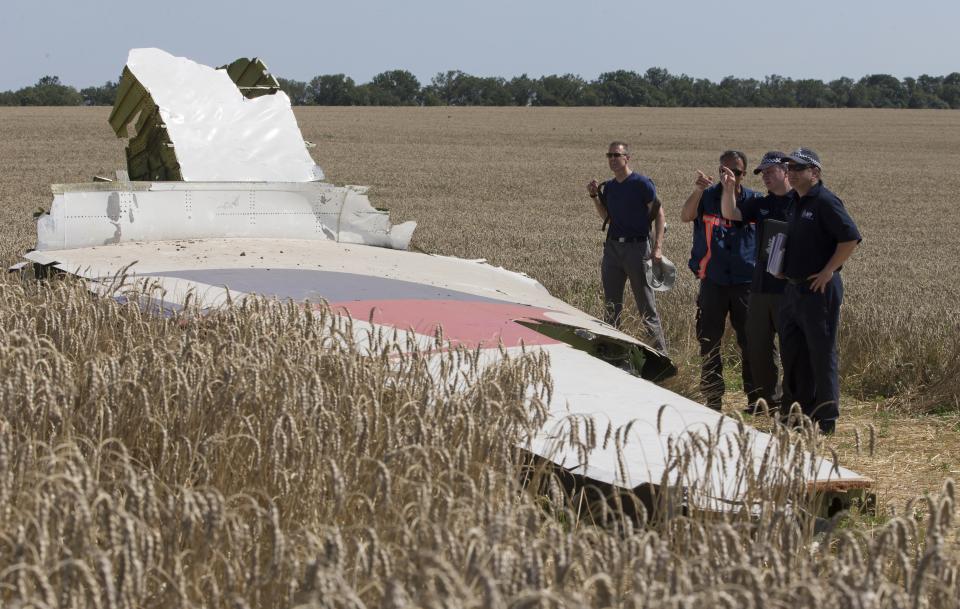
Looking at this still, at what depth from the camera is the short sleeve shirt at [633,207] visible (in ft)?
32.0

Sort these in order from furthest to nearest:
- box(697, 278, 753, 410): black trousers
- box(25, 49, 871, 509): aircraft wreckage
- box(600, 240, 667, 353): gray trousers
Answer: box(600, 240, 667, 353): gray trousers
box(697, 278, 753, 410): black trousers
box(25, 49, 871, 509): aircraft wreckage

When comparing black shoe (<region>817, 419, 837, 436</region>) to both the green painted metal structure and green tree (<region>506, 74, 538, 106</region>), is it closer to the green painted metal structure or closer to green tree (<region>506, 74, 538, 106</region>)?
the green painted metal structure

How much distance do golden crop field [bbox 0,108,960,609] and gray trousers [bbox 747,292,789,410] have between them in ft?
1.72

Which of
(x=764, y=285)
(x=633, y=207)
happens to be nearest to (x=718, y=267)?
(x=764, y=285)

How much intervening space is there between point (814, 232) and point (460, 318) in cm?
244

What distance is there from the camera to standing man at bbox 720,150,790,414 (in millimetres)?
8219

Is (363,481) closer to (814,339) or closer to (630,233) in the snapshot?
(814,339)

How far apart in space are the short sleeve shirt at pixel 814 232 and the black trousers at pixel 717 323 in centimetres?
106

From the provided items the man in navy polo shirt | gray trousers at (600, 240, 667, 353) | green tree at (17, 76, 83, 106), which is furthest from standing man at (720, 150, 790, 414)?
green tree at (17, 76, 83, 106)

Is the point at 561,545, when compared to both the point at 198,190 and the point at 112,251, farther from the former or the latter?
the point at 198,190

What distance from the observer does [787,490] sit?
4.14 m

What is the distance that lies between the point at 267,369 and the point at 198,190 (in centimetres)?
446

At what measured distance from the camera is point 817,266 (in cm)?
764

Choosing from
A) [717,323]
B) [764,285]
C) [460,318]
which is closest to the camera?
[460,318]
